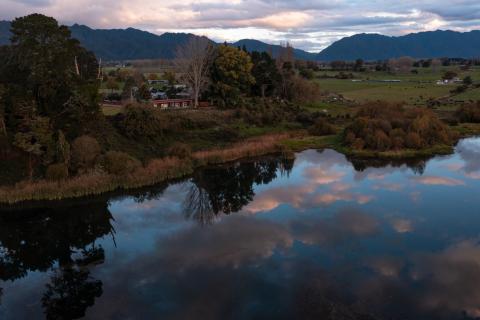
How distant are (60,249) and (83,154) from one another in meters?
12.5

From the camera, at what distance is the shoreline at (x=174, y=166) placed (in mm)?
36875

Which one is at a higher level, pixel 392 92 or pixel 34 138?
pixel 392 92

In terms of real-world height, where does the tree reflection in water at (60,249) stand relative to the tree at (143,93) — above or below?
below

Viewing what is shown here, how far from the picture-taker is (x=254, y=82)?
7519 cm

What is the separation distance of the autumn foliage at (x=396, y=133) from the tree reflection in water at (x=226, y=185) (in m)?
9.95

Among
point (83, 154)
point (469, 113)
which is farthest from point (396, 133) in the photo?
point (83, 154)

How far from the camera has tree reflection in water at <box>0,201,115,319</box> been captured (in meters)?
23.1

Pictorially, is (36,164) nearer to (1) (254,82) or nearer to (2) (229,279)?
(2) (229,279)

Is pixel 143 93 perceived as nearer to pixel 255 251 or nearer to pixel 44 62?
pixel 44 62

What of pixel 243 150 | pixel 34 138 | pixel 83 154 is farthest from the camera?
pixel 243 150

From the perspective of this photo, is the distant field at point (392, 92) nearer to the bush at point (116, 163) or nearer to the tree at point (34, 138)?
the bush at point (116, 163)

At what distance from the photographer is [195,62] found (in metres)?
66.7

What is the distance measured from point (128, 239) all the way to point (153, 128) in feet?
75.2

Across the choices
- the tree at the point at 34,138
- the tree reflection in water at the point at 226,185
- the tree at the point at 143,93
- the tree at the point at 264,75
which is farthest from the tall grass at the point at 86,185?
the tree at the point at 264,75
